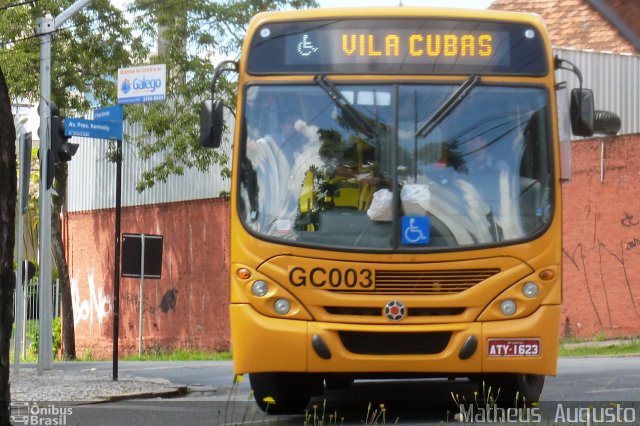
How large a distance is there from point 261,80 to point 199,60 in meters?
20.0

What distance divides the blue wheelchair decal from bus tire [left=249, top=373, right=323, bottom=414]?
149 cm

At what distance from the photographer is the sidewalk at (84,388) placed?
13430 mm

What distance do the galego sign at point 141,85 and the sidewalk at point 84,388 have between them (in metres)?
3.35

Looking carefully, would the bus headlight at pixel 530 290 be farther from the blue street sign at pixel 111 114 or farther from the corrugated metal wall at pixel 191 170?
the corrugated metal wall at pixel 191 170

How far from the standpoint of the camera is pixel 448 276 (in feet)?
33.3

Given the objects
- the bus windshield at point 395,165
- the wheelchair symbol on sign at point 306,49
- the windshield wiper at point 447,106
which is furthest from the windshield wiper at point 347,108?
the windshield wiper at point 447,106

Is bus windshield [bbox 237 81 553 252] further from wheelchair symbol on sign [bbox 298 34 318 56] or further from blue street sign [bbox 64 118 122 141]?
blue street sign [bbox 64 118 122 141]

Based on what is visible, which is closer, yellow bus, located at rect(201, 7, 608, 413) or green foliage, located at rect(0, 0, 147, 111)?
yellow bus, located at rect(201, 7, 608, 413)

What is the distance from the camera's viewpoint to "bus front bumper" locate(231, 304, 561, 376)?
1004cm

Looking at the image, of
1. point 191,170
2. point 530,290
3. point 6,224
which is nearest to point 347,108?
point 530,290

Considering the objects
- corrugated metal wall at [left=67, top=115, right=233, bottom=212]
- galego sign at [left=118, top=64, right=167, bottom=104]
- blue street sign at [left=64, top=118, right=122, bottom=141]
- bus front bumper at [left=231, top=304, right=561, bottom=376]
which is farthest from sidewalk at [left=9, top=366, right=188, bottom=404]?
corrugated metal wall at [left=67, top=115, right=233, bottom=212]

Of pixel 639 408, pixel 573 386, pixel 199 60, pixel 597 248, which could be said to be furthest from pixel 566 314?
pixel 639 408

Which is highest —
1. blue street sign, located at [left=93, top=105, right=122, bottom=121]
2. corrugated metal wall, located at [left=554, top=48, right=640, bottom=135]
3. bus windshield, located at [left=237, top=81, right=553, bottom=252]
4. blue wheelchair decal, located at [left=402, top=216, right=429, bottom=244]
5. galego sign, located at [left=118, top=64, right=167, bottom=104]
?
corrugated metal wall, located at [left=554, top=48, right=640, bottom=135]

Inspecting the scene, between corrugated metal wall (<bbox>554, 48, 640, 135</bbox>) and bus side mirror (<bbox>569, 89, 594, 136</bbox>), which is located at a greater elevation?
corrugated metal wall (<bbox>554, 48, 640, 135</bbox>)
